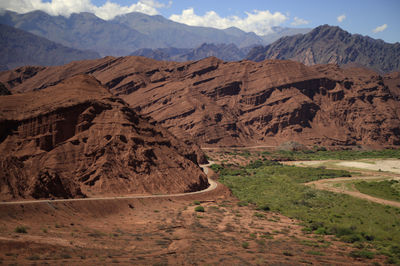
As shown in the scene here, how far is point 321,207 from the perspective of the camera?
4309 centimetres

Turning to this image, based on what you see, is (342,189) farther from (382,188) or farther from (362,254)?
(362,254)

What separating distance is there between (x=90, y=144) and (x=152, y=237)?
18844 mm

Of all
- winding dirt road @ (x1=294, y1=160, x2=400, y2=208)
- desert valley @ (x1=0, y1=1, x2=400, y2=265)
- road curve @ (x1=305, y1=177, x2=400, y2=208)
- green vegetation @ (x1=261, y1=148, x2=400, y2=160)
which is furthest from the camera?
green vegetation @ (x1=261, y1=148, x2=400, y2=160)

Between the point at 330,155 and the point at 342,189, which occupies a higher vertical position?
the point at 330,155

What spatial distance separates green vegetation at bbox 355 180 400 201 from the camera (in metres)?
50.1

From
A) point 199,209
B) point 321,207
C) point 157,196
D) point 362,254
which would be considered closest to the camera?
point 362,254

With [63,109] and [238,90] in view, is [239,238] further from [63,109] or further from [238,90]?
[238,90]

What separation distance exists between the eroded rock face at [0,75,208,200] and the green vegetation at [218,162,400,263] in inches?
366

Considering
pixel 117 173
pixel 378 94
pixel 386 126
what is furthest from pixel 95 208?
pixel 378 94

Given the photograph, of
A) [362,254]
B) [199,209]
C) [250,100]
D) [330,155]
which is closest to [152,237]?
[199,209]

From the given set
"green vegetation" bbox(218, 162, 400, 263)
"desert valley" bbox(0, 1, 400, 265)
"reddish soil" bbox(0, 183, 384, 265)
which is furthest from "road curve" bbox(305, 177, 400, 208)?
"reddish soil" bbox(0, 183, 384, 265)

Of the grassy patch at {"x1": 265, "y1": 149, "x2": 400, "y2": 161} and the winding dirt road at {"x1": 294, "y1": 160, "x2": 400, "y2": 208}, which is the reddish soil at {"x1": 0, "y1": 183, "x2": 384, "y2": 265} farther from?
the grassy patch at {"x1": 265, "y1": 149, "x2": 400, "y2": 161}

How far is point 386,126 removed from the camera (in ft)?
380

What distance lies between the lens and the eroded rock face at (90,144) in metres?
39.1
